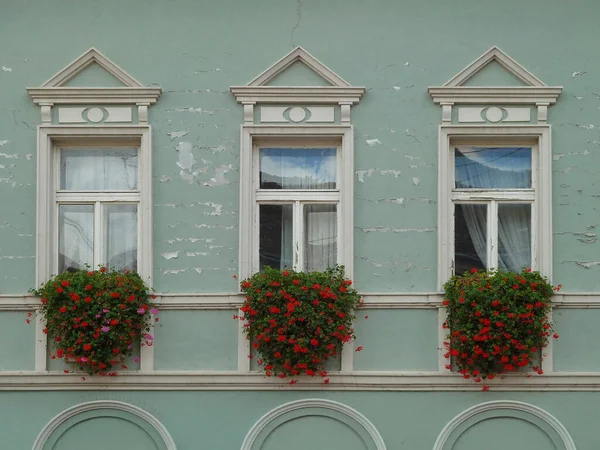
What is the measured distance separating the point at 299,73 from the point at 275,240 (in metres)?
1.84

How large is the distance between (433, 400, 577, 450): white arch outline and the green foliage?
339 cm

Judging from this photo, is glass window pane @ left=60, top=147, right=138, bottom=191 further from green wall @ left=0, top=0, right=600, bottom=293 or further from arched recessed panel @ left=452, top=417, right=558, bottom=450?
arched recessed panel @ left=452, top=417, right=558, bottom=450

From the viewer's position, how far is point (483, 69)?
9.48 meters

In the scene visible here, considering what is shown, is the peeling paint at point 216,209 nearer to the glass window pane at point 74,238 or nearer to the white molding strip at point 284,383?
the glass window pane at point 74,238

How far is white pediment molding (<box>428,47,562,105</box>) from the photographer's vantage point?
9.39m

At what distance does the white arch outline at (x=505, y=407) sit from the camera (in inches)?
366

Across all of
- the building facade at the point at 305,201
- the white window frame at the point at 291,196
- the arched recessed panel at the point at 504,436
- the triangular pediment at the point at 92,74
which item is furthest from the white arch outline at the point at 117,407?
the triangular pediment at the point at 92,74

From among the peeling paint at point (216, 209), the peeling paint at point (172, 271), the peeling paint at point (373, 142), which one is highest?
the peeling paint at point (373, 142)

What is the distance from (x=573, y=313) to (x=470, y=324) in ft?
4.08

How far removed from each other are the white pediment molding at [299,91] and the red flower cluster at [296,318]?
1863mm

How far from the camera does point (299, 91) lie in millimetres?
9406

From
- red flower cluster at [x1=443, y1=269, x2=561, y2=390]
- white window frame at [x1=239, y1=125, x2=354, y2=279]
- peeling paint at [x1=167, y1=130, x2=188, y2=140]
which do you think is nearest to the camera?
red flower cluster at [x1=443, y1=269, x2=561, y2=390]

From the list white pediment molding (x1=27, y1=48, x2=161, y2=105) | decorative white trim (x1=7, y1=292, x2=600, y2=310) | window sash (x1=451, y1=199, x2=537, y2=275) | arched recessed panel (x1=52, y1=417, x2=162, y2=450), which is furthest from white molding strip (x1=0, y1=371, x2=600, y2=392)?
white pediment molding (x1=27, y1=48, x2=161, y2=105)

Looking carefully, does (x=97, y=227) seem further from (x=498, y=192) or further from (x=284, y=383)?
(x=498, y=192)
